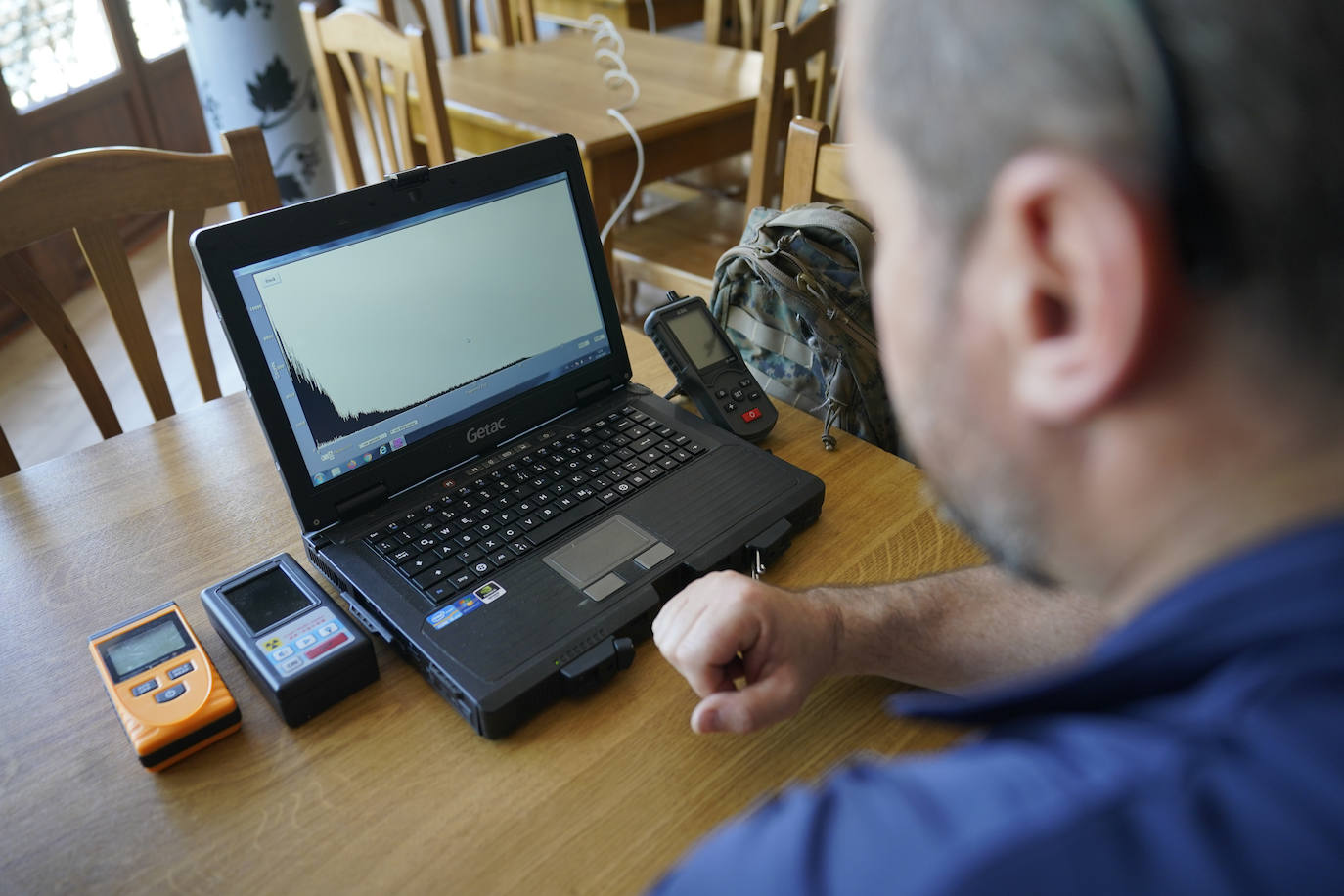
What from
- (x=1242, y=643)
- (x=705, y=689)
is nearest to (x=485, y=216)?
(x=705, y=689)

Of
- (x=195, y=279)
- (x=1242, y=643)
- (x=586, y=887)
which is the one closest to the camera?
(x=1242, y=643)

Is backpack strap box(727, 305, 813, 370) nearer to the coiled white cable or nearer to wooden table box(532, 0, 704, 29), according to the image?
the coiled white cable

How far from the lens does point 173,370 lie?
272 cm

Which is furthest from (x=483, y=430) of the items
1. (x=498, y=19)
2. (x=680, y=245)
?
(x=498, y=19)

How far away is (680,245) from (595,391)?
1271 millimetres

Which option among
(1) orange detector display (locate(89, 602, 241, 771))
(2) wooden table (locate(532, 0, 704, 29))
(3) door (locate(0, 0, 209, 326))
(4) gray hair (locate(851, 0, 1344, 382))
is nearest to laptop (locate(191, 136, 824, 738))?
(1) orange detector display (locate(89, 602, 241, 771))

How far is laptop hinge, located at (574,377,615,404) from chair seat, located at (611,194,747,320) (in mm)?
1000

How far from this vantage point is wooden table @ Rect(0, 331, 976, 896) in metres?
0.61

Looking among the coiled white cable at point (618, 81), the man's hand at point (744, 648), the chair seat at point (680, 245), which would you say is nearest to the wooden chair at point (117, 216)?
the coiled white cable at point (618, 81)

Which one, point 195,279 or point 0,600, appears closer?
point 0,600

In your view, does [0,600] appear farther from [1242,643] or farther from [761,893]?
[1242,643]

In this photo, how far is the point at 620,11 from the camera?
3.47 m

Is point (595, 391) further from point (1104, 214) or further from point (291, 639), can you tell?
point (1104, 214)

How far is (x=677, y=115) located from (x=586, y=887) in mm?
1741
